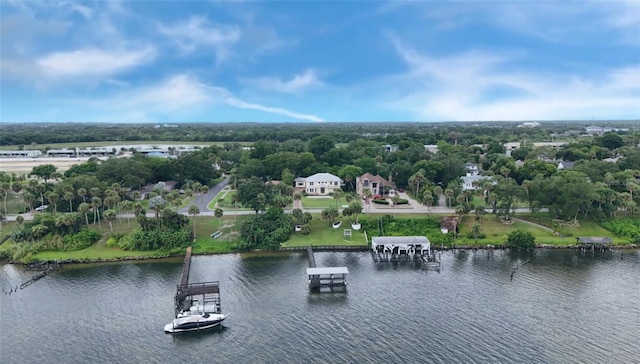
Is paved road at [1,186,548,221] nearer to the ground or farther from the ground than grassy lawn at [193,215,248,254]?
farther from the ground

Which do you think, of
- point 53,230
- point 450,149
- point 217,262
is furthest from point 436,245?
point 450,149

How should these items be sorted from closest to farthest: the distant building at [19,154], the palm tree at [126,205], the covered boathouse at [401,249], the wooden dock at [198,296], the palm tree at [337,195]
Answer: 1. the wooden dock at [198,296]
2. the covered boathouse at [401,249]
3. the palm tree at [126,205]
4. the palm tree at [337,195]
5. the distant building at [19,154]

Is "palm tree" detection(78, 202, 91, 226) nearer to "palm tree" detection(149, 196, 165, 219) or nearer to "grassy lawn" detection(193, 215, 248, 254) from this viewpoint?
"palm tree" detection(149, 196, 165, 219)

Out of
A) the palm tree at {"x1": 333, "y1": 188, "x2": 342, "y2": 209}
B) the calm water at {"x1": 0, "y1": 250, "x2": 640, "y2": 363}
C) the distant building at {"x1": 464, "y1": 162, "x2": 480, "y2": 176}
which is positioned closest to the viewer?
the calm water at {"x1": 0, "y1": 250, "x2": 640, "y2": 363}

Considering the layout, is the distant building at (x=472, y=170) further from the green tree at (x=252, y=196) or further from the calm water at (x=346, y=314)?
the green tree at (x=252, y=196)

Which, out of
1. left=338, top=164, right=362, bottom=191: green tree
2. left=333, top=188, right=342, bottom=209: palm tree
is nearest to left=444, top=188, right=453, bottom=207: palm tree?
left=333, top=188, right=342, bottom=209: palm tree

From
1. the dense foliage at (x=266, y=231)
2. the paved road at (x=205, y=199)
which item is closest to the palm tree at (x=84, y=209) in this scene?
the paved road at (x=205, y=199)
